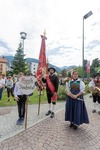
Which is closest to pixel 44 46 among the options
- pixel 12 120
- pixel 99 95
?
pixel 99 95

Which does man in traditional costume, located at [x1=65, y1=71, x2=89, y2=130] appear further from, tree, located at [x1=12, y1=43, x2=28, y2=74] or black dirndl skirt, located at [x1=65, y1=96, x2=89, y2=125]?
tree, located at [x1=12, y1=43, x2=28, y2=74]

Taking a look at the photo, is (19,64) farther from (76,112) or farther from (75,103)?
(76,112)

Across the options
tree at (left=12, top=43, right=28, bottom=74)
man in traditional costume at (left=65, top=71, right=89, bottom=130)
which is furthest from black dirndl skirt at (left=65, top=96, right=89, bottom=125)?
tree at (left=12, top=43, right=28, bottom=74)

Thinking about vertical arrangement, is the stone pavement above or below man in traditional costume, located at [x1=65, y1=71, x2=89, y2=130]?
below

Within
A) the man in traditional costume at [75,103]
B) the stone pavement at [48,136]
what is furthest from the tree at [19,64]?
the man in traditional costume at [75,103]

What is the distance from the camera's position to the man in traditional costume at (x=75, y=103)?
5.34 metres

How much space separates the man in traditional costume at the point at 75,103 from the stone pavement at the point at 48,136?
359 mm

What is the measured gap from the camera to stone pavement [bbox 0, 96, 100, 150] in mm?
4160

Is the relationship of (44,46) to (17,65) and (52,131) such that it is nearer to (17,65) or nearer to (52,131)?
(52,131)

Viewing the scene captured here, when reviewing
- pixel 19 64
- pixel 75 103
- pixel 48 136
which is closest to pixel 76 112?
pixel 75 103

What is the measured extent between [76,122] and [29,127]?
155 centimetres

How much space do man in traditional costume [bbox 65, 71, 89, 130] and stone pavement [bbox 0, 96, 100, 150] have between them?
0.36 metres

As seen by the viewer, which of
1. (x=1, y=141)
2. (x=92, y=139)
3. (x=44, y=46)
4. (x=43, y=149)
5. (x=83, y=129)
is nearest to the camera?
(x=43, y=149)

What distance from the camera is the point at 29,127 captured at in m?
5.45
